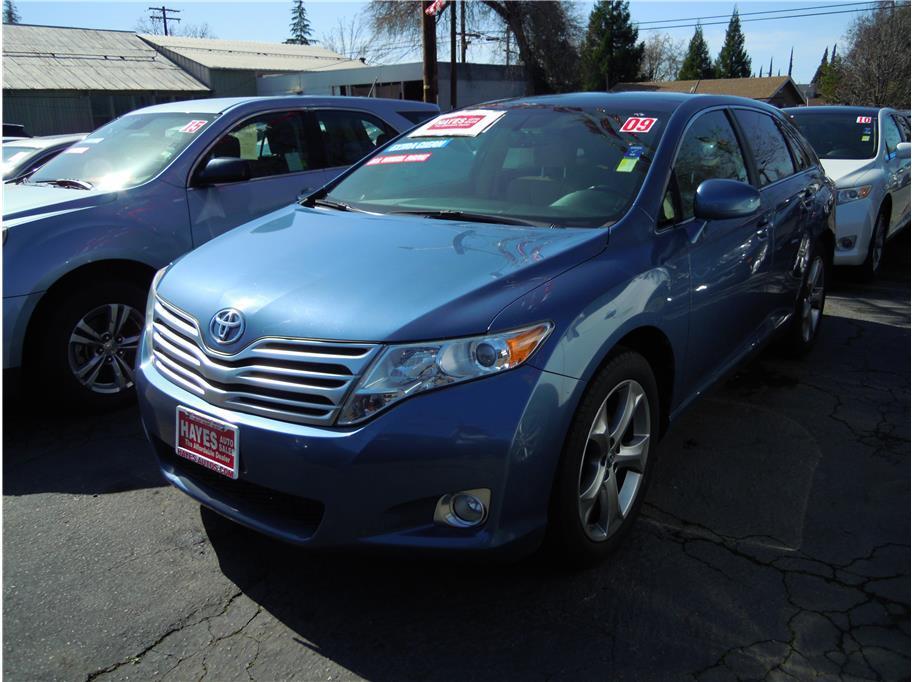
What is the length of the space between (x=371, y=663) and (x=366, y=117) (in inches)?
182

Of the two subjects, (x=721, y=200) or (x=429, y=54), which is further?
(x=429, y=54)

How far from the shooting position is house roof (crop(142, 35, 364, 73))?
40125 mm

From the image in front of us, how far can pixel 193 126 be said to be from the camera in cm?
497

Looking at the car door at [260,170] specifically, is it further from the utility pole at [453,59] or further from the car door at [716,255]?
the utility pole at [453,59]

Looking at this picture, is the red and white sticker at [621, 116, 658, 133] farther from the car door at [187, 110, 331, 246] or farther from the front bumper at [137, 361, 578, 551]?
the car door at [187, 110, 331, 246]

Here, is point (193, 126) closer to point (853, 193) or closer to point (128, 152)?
point (128, 152)

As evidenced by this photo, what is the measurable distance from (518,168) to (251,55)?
148ft

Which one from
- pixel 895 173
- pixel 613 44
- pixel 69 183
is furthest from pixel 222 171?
pixel 613 44

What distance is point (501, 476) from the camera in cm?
219

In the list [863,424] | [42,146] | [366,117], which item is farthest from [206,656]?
[42,146]

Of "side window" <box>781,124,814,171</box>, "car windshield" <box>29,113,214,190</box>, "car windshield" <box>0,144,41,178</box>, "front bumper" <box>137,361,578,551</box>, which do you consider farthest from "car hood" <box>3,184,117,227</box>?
"side window" <box>781,124,814,171</box>

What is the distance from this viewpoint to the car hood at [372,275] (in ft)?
7.50

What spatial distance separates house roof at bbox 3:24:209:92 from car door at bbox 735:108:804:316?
117ft

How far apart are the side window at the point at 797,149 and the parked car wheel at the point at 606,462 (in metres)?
2.75
